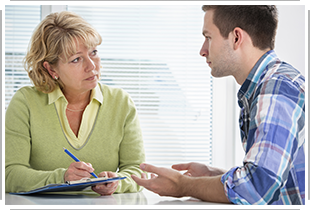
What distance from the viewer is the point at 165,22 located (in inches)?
102

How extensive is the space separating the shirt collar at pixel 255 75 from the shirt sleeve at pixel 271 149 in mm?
191

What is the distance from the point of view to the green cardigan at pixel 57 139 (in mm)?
1407

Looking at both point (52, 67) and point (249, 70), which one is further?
point (52, 67)

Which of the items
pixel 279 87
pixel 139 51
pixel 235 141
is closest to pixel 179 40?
pixel 139 51

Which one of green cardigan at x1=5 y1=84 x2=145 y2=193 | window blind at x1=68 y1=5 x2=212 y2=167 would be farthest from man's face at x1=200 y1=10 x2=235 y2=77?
window blind at x1=68 y1=5 x2=212 y2=167

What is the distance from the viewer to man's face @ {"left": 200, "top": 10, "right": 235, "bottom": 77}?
1.16m

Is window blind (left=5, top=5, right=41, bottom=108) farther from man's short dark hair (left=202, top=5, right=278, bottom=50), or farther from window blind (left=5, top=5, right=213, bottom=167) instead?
man's short dark hair (left=202, top=5, right=278, bottom=50)

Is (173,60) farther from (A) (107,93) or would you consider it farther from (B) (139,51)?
(A) (107,93)

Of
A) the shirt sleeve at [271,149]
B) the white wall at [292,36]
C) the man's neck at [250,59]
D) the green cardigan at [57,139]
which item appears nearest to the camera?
the shirt sleeve at [271,149]

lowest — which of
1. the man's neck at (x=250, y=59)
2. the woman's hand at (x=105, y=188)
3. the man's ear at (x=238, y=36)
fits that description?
the woman's hand at (x=105, y=188)

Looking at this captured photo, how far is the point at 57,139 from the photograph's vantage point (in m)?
1.48

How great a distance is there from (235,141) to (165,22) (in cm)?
117

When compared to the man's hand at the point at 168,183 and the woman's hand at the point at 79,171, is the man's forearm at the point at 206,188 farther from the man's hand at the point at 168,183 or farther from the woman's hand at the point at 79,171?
the woman's hand at the point at 79,171

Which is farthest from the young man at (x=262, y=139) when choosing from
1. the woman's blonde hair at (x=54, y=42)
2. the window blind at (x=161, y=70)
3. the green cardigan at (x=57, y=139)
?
the window blind at (x=161, y=70)
